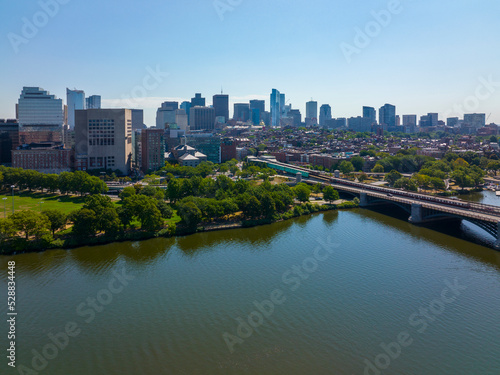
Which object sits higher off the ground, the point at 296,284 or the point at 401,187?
the point at 401,187

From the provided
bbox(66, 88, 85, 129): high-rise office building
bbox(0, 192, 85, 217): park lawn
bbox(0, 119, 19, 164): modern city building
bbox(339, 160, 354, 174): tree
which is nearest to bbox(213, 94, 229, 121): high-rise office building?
bbox(66, 88, 85, 129): high-rise office building

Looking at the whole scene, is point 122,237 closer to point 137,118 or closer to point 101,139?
point 101,139

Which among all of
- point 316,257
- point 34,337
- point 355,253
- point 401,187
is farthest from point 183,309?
point 401,187

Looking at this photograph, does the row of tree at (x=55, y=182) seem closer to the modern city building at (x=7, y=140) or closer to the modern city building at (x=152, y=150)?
the modern city building at (x=152, y=150)

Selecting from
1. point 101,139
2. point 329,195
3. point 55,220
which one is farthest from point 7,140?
point 329,195

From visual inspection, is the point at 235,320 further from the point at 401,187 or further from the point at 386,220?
the point at 401,187

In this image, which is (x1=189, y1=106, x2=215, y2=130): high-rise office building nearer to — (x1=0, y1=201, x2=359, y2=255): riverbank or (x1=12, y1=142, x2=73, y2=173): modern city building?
(x1=12, y1=142, x2=73, y2=173): modern city building
